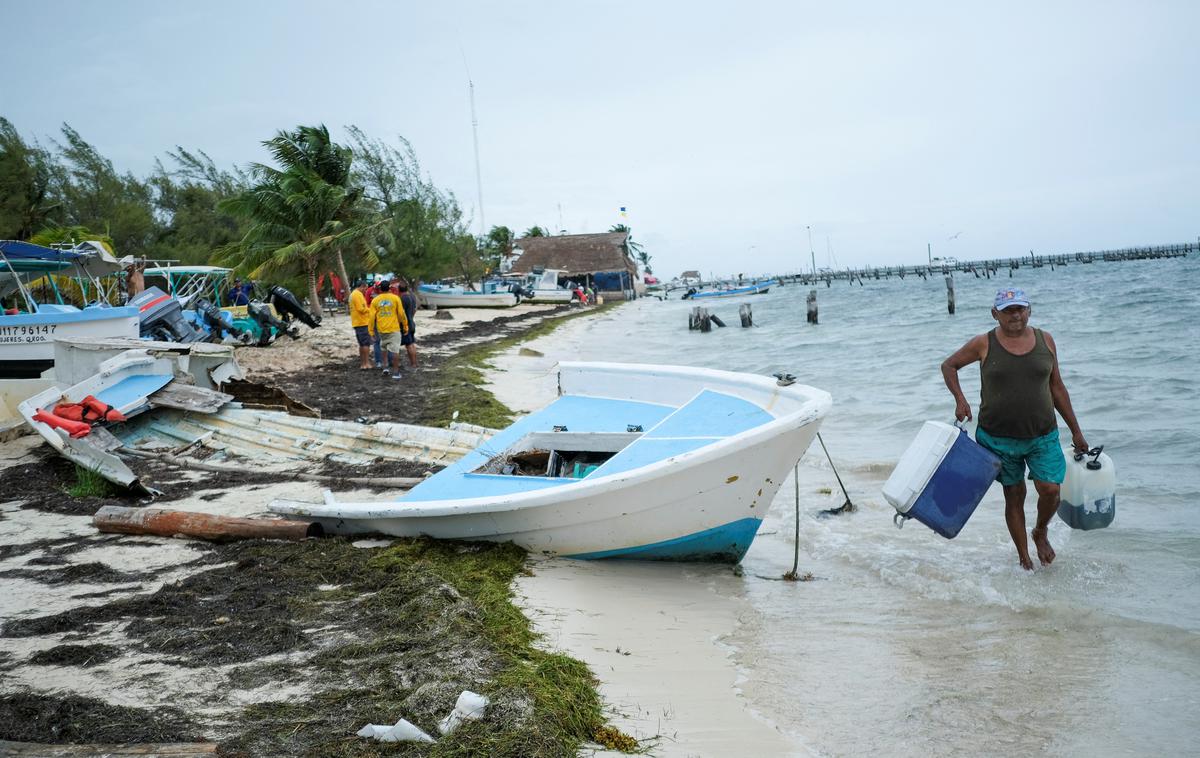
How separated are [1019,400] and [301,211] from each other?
2364cm

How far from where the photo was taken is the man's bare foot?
5.45 meters

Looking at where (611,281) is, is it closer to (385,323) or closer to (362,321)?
(362,321)

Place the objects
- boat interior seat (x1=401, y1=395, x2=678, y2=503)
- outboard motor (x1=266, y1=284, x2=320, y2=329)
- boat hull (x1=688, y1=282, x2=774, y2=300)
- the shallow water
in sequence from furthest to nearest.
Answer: boat hull (x1=688, y1=282, x2=774, y2=300), outboard motor (x1=266, y1=284, x2=320, y2=329), boat interior seat (x1=401, y1=395, x2=678, y2=503), the shallow water

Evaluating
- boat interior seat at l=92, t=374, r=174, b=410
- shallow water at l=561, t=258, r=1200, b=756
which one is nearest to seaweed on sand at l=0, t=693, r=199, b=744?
shallow water at l=561, t=258, r=1200, b=756

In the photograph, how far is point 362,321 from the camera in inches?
619

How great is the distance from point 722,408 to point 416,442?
370 cm

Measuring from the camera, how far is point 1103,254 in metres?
96.1

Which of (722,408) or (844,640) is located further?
(722,408)

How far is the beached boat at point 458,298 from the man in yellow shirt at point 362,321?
2399cm

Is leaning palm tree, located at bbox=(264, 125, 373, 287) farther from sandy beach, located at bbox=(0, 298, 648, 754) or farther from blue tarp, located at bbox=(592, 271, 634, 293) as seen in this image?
blue tarp, located at bbox=(592, 271, 634, 293)

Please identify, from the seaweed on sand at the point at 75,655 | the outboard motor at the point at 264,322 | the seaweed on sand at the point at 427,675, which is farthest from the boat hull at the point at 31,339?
the seaweed on sand at the point at 427,675

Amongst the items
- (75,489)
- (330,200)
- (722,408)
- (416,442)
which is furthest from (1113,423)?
(330,200)

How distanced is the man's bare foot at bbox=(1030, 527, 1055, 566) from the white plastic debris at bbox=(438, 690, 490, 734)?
3.97m

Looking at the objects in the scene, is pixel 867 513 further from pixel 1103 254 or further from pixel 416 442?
pixel 1103 254
